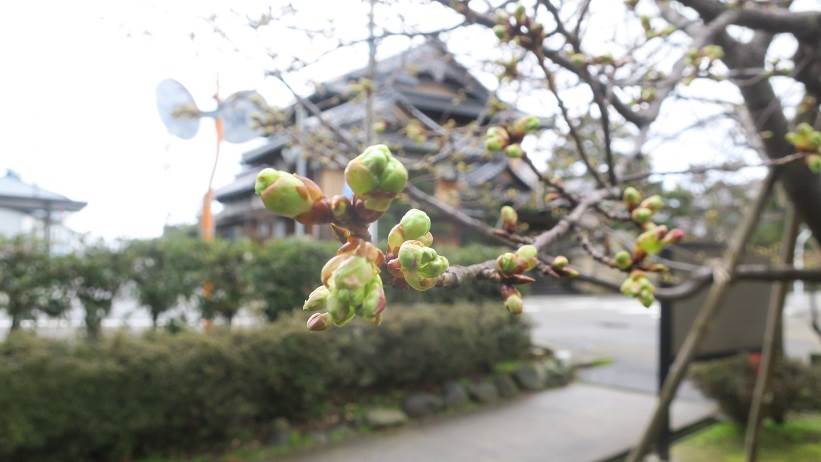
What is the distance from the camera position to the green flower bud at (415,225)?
0.56 m

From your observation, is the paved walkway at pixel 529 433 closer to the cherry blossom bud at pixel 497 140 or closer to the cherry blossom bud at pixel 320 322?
the cherry blossom bud at pixel 497 140

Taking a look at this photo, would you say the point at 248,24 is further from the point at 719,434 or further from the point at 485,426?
the point at 719,434

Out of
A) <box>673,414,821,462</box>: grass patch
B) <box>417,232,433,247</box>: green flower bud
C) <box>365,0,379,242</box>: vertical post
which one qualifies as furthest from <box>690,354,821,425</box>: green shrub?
<box>417,232,433,247</box>: green flower bud

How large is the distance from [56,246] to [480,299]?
17.1 feet

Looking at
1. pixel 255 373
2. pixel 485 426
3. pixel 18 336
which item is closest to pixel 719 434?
pixel 485 426

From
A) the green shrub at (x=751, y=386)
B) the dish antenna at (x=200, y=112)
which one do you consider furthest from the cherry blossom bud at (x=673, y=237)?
the green shrub at (x=751, y=386)

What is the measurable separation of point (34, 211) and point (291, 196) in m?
4.81

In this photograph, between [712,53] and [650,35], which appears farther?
[712,53]

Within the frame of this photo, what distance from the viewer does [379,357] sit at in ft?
19.4

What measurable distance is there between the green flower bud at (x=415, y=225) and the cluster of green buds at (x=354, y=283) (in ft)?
0.14

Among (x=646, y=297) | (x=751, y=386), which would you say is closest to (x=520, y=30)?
(x=646, y=297)

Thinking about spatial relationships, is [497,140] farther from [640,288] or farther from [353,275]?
[353,275]

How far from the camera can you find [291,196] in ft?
1.72

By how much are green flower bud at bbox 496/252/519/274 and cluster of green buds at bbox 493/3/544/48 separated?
0.87m
